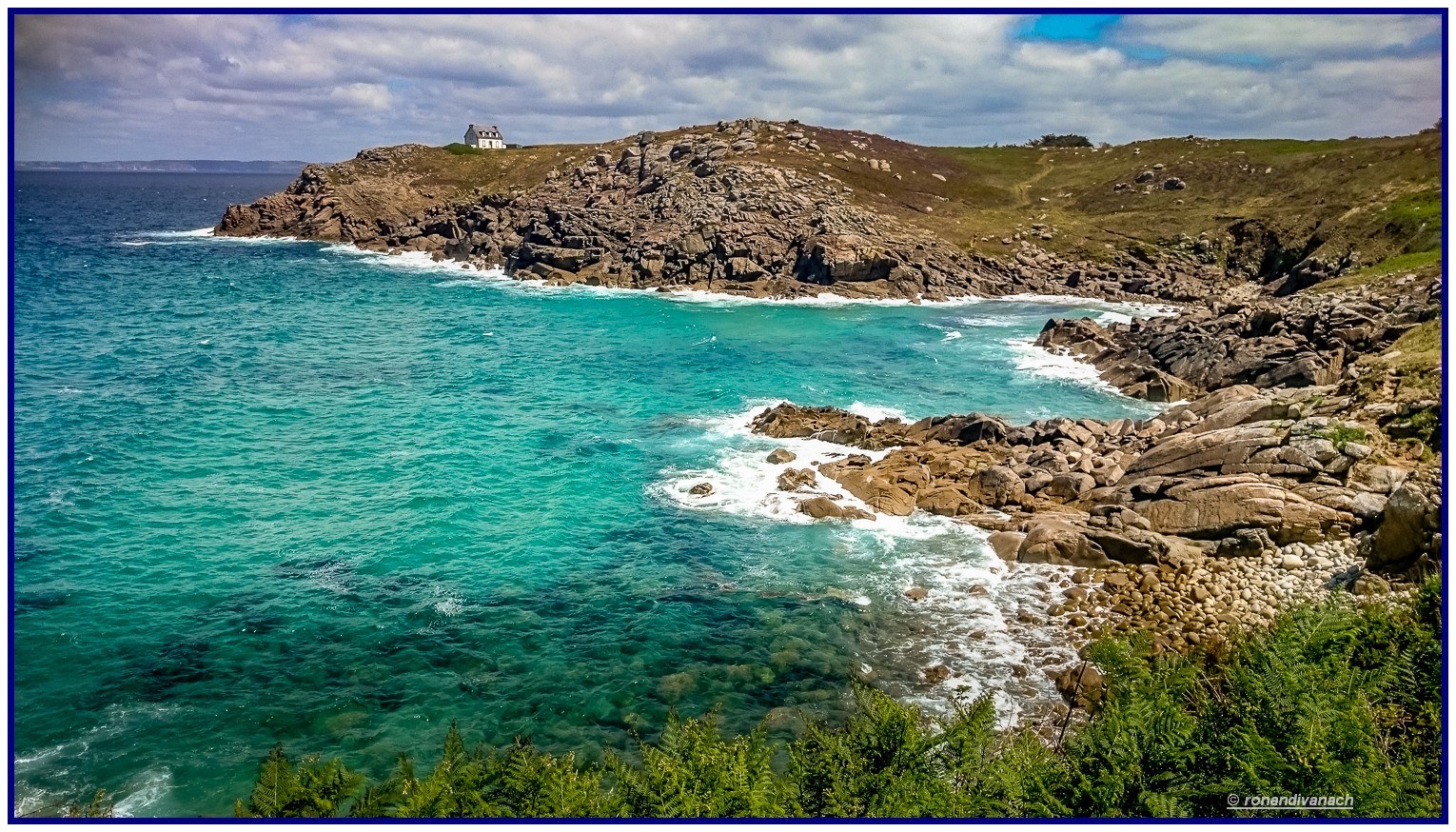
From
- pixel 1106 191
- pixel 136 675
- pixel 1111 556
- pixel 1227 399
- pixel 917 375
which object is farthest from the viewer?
pixel 1106 191

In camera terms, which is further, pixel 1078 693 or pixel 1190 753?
pixel 1078 693

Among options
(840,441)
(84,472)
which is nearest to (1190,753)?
(840,441)

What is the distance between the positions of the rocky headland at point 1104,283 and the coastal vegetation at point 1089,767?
5.21 m

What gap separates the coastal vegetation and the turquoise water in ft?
24.1

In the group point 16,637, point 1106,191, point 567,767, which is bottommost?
point 16,637

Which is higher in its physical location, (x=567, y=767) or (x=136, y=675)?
(x=567, y=767)

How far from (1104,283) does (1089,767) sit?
308 ft

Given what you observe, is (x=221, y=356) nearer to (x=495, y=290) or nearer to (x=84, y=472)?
(x=84, y=472)

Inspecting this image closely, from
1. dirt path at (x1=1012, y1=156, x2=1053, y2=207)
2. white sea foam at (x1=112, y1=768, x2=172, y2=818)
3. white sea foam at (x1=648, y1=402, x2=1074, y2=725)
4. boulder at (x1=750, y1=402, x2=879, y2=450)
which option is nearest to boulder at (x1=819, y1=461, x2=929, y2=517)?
white sea foam at (x1=648, y1=402, x2=1074, y2=725)

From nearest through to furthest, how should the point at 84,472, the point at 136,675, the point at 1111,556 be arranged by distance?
1. the point at 136,675
2. the point at 1111,556
3. the point at 84,472

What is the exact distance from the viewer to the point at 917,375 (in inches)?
2470

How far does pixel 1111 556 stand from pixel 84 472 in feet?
139

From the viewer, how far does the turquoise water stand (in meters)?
24.5

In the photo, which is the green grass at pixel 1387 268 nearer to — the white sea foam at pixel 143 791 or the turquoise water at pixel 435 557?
the turquoise water at pixel 435 557
